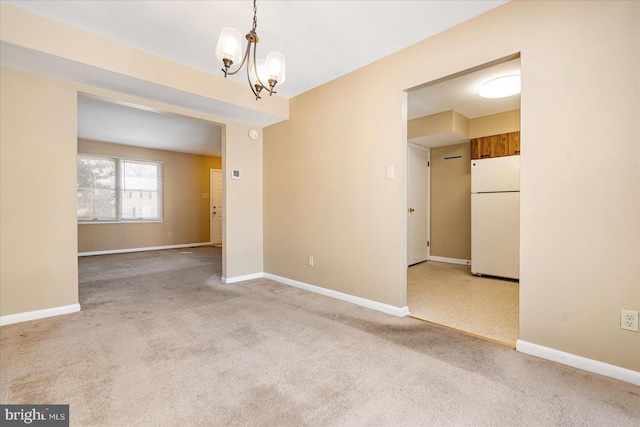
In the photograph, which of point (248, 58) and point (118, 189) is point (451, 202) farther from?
point (118, 189)

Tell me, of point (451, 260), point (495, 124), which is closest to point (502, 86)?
point (495, 124)

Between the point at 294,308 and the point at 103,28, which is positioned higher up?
the point at 103,28

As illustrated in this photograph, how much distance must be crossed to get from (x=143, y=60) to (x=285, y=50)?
4.52ft

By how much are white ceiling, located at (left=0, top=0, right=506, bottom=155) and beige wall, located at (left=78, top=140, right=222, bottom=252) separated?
14.9 feet

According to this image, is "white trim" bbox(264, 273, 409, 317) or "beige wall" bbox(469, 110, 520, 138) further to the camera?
"beige wall" bbox(469, 110, 520, 138)

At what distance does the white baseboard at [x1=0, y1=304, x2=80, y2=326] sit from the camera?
2.57 meters

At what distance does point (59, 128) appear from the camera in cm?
280

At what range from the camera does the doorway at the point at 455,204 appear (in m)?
2.74

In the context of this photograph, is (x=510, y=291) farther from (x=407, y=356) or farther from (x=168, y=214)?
(x=168, y=214)

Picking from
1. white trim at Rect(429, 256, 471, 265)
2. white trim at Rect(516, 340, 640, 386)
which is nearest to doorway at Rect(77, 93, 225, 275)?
white trim at Rect(429, 256, 471, 265)

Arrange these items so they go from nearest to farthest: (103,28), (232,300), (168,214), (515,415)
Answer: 1. (515,415)
2. (103,28)
3. (232,300)
4. (168,214)

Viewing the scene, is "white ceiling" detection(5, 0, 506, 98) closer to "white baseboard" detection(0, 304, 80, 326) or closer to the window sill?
"white baseboard" detection(0, 304, 80, 326)

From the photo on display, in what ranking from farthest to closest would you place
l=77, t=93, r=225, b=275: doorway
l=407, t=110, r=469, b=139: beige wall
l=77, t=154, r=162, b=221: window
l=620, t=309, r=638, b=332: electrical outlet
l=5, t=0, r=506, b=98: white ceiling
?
l=77, t=154, r=162, b=221: window, l=77, t=93, r=225, b=275: doorway, l=407, t=110, r=469, b=139: beige wall, l=5, t=0, r=506, b=98: white ceiling, l=620, t=309, r=638, b=332: electrical outlet

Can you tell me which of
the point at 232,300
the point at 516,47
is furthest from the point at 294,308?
the point at 516,47
